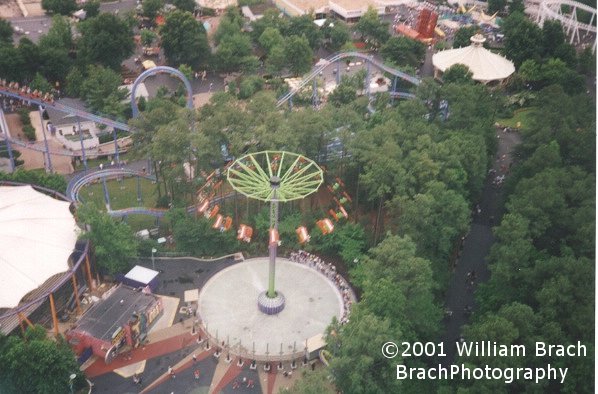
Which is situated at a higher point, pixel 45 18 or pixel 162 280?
pixel 45 18

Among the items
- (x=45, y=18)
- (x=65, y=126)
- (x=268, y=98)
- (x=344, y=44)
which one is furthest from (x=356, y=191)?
(x=45, y=18)

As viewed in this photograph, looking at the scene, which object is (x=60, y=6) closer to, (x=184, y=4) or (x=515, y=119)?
(x=184, y=4)

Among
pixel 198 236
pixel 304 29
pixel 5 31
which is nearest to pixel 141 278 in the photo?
pixel 198 236

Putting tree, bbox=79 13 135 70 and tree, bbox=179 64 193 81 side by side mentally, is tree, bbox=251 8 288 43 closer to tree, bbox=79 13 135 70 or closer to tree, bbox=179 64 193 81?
tree, bbox=179 64 193 81

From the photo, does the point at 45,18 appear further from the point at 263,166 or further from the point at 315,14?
the point at 263,166

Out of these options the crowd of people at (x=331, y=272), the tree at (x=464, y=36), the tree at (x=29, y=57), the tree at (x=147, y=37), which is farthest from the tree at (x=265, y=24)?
the crowd of people at (x=331, y=272)

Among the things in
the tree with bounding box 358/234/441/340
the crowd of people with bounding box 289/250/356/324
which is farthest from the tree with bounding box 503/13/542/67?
the tree with bounding box 358/234/441/340

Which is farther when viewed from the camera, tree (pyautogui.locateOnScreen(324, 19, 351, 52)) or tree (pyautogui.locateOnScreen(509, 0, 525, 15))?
tree (pyautogui.locateOnScreen(509, 0, 525, 15))
